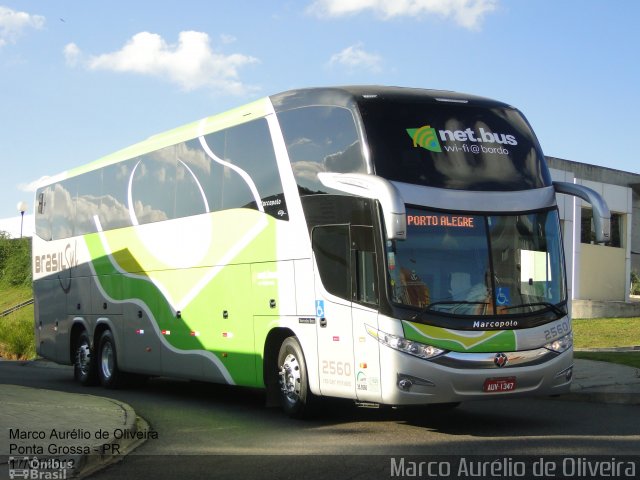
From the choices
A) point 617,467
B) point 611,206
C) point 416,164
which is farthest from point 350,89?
point 611,206

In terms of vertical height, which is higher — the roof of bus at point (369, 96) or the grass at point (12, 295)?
the roof of bus at point (369, 96)

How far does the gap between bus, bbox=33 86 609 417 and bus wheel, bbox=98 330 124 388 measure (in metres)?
3.69

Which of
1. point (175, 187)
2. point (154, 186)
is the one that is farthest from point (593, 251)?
point (175, 187)

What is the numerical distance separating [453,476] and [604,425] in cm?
389

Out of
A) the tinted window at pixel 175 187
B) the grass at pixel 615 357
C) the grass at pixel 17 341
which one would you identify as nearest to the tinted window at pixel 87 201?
the tinted window at pixel 175 187

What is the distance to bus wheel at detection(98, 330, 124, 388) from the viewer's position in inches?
776

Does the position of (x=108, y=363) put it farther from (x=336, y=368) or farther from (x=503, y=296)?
(x=503, y=296)

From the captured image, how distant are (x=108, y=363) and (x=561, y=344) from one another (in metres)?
10.8

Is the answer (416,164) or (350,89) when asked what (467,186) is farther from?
(350,89)

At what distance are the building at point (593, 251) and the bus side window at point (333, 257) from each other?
2133 centimetres

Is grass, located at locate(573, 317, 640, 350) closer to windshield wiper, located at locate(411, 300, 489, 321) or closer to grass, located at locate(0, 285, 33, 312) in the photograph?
windshield wiper, located at locate(411, 300, 489, 321)

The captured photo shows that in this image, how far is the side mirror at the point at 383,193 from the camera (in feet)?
36.1

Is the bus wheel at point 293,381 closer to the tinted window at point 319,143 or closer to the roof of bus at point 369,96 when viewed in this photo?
the tinted window at point 319,143

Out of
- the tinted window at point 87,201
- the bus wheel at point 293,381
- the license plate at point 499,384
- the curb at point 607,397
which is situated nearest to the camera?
the license plate at point 499,384
